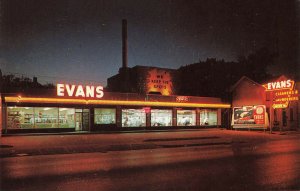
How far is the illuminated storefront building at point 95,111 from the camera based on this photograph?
30.3 m

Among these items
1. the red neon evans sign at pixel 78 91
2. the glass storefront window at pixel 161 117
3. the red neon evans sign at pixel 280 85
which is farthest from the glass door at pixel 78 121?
the red neon evans sign at pixel 280 85

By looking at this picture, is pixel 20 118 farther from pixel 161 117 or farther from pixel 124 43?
pixel 124 43

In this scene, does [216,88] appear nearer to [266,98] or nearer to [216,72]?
[216,72]

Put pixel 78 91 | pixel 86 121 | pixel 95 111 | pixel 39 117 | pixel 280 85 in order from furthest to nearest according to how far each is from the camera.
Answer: pixel 280 85 < pixel 95 111 < pixel 86 121 < pixel 78 91 < pixel 39 117

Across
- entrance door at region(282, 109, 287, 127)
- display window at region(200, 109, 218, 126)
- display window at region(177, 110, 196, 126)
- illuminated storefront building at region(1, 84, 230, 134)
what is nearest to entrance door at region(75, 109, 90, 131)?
illuminated storefront building at region(1, 84, 230, 134)

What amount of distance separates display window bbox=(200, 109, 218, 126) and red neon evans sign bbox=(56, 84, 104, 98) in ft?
49.0

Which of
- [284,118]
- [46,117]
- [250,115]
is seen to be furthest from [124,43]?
[284,118]

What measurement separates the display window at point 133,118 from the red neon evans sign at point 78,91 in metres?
4.27

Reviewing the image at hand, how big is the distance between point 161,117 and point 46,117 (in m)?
13.6

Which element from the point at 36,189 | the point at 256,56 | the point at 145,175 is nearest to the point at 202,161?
the point at 145,175

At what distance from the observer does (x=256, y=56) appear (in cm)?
6250

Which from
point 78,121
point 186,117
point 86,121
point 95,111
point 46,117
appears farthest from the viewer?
point 186,117

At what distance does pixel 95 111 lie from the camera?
113 ft

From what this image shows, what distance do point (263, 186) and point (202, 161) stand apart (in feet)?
15.5
